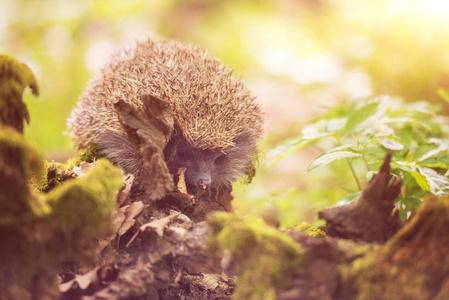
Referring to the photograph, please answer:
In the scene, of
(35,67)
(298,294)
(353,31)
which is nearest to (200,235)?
(298,294)

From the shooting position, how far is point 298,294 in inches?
60.8

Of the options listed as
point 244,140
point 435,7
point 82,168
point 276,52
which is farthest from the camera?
point 276,52

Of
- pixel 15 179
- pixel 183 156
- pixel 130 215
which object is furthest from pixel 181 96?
pixel 15 179

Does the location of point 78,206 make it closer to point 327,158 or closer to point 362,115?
point 327,158

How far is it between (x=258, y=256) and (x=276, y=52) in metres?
9.67

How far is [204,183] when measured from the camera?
2766mm

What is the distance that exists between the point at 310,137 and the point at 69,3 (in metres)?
→ 9.81

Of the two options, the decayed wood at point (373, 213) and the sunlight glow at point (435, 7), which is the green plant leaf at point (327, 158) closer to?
the decayed wood at point (373, 213)

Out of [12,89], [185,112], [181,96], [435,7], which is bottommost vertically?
[185,112]

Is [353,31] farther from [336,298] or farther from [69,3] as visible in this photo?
[69,3]

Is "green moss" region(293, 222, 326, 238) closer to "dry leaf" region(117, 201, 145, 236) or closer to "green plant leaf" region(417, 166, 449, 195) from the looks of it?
"green plant leaf" region(417, 166, 449, 195)

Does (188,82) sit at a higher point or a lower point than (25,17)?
lower

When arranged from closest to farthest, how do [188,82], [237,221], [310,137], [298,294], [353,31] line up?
[298,294] < [237,221] < [310,137] < [188,82] < [353,31]

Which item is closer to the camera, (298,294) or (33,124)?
→ (298,294)
